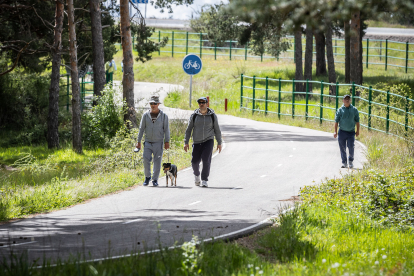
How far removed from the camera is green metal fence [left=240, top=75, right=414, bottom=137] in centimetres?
1978

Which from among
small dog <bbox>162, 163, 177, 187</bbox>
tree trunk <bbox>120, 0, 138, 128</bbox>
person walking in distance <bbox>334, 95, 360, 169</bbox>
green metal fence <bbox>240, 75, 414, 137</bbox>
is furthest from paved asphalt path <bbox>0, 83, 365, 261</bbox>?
tree trunk <bbox>120, 0, 138, 128</bbox>

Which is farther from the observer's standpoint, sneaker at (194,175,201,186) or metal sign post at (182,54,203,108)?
metal sign post at (182,54,203,108)

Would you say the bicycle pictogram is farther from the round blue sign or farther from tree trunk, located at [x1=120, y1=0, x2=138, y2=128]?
tree trunk, located at [x1=120, y1=0, x2=138, y2=128]

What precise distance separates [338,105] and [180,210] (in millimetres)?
18009

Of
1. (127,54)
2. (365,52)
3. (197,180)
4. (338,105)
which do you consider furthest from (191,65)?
(365,52)

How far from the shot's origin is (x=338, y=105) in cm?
2592

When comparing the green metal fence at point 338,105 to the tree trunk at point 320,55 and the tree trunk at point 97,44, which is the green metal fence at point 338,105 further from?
the tree trunk at point 97,44

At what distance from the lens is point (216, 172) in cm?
1399

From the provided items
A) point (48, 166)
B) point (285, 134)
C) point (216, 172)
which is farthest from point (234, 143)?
point (48, 166)

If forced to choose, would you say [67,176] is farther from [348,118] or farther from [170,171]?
[348,118]

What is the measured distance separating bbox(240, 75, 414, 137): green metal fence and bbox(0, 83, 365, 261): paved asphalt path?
3.67 meters

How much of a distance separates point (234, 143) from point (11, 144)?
394 inches

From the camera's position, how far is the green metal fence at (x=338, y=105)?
1978 centimetres

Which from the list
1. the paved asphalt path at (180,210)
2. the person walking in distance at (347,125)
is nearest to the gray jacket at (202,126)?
the paved asphalt path at (180,210)
